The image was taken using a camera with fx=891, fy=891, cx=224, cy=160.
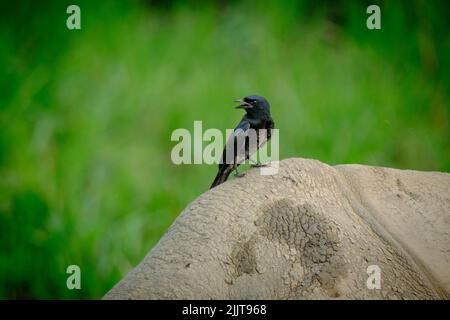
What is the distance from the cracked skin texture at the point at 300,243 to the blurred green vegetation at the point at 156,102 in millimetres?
3638

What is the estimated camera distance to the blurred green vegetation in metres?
8.83

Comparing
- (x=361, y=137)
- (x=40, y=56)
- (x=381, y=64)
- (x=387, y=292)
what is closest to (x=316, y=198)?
(x=387, y=292)

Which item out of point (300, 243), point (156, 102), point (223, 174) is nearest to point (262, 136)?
point (223, 174)

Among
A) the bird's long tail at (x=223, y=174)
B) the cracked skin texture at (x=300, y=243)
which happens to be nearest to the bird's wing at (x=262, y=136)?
the bird's long tail at (x=223, y=174)

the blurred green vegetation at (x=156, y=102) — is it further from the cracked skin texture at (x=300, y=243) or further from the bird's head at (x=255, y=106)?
the cracked skin texture at (x=300, y=243)

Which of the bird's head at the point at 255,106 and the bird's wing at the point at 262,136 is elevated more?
the bird's head at the point at 255,106

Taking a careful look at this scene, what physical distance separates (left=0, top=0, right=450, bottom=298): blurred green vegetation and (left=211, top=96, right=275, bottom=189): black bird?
3428mm

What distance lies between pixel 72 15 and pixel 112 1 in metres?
0.85

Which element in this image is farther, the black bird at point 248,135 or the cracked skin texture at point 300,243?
the black bird at point 248,135

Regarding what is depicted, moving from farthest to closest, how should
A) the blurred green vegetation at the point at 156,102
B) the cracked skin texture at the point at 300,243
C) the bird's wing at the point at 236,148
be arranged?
the blurred green vegetation at the point at 156,102, the bird's wing at the point at 236,148, the cracked skin texture at the point at 300,243

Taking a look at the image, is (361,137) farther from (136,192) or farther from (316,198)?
(316,198)

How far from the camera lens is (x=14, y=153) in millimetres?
9117

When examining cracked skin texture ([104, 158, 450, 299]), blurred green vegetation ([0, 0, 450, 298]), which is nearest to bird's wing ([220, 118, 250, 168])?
cracked skin texture ([104, 158, 450, 299])

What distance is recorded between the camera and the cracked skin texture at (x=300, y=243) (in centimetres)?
446
